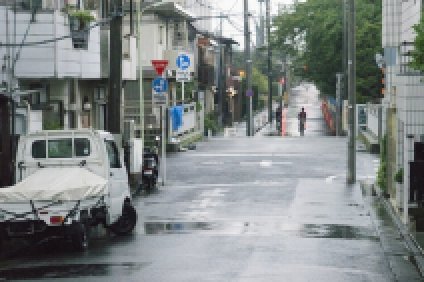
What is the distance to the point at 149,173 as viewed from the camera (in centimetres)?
2952

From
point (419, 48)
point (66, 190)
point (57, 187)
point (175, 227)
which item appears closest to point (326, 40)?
point (175, 227)

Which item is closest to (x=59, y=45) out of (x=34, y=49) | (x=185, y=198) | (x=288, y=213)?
(x=34, y=49)

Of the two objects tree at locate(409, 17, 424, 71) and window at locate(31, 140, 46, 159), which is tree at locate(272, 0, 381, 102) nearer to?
window at locate(31, 140, 46, 159)

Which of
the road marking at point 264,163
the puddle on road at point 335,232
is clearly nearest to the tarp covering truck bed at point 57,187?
the puddle on road at point 335,232

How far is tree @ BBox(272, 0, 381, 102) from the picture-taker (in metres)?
63.1

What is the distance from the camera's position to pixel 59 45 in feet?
96.3

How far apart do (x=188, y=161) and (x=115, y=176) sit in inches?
723

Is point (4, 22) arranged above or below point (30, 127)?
above

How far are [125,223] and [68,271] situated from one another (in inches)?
189

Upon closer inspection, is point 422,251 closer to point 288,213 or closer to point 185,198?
point 288,213

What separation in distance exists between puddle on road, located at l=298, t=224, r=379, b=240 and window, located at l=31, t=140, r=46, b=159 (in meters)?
5.31

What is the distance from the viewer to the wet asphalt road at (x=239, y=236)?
51.0 feet

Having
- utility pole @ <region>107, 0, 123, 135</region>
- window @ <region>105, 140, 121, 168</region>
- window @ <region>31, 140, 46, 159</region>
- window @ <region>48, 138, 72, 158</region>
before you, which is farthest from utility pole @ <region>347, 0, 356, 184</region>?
window @ <region>31, 140, 46, 159</region>

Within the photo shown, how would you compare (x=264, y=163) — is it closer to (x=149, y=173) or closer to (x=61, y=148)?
(x=149, y=173)
